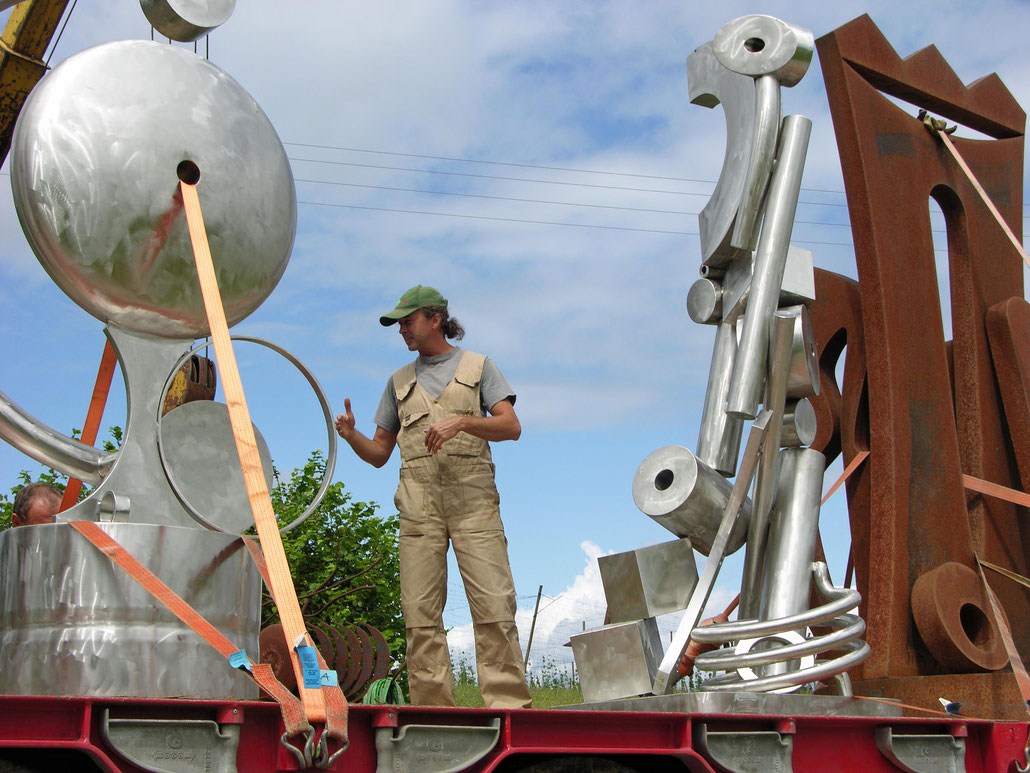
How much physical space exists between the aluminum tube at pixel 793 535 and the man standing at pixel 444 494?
94 cm

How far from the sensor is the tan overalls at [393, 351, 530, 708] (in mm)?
4184

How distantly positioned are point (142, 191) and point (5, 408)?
2.44 ft

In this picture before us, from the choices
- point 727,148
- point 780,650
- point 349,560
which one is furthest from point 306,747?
point 349,560

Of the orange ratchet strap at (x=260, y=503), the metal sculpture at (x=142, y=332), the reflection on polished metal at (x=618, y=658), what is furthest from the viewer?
the reflection on polished metal at (x=618, y=658)

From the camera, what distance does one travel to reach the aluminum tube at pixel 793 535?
4098 mm

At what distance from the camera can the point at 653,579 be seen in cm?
417

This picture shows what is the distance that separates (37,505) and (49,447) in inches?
42.3

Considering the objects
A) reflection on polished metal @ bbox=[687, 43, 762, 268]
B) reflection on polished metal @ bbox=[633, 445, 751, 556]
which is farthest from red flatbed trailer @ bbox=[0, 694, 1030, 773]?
reflection on polished metal @ bbox=[687, 43, 762, 268]

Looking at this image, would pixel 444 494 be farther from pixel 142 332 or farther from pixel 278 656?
pixel 142 332

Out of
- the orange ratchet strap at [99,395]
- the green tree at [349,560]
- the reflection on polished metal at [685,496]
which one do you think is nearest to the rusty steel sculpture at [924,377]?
the reflection on polished metal at [685,496]

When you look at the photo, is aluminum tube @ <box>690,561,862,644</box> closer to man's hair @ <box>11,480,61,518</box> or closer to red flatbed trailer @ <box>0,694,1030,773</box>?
red flatbed trailer @ <box>0,694,1030,773</box>

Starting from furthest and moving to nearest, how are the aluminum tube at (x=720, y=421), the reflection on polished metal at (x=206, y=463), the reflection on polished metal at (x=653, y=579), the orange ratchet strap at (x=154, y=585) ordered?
the aluminum tube at (x=720, y=421), the reflection on polished metal at (x=653, y=579), the reflection on polished metal at (x=206, y=463), the orange ratchet strap at (x=154, y=585)

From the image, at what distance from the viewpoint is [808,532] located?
422 cm

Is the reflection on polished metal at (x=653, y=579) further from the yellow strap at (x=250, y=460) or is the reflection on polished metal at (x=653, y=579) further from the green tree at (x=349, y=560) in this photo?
the green tree at (x=349, y=560)
